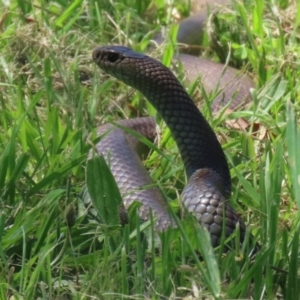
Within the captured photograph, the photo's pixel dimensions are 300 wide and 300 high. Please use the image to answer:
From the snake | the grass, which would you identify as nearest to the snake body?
the snake

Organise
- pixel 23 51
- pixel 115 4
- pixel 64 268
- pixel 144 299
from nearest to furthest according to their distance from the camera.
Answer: pixel 144 299, pixel 64 268, pixel 23 51, pixel 115 4

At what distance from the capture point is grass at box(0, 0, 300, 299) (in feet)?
7.80

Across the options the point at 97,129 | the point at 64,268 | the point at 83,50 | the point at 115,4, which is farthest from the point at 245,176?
the point at 115,4

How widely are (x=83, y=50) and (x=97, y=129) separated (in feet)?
2.56

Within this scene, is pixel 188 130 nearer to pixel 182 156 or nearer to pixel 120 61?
pixel 182 156

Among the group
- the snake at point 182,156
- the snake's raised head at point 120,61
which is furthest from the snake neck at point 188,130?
the snake's raised head at point 120,61

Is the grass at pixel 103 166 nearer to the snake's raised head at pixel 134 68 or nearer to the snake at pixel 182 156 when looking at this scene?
the snake at pixel 182 156

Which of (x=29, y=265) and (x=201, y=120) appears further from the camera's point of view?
(x=201, y=120)

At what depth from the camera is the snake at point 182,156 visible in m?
2.72

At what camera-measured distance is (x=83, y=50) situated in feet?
14.0

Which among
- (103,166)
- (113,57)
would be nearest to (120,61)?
(113,57)

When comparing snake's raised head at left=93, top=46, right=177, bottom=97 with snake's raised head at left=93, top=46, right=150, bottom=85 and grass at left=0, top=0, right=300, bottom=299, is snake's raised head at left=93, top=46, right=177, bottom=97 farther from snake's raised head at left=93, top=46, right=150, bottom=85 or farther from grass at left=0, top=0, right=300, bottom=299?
grass at left=0, top=0, right=300, bottom=299

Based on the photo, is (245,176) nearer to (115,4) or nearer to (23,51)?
(23,51)

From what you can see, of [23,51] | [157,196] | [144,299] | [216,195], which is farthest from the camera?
[23,51]
